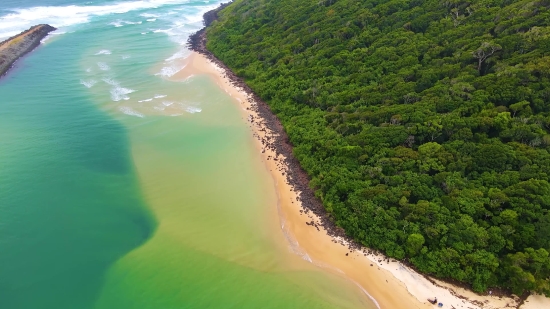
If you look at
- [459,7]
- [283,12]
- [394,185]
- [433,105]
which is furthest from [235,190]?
[283,12]

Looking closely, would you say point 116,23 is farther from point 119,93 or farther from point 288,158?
point 288,158

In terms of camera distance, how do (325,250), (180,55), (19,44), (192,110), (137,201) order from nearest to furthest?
(325,250), (137,201), (192,110), (180,55), (19,44)

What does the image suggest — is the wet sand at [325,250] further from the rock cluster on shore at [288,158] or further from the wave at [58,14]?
the wave at [58,14]

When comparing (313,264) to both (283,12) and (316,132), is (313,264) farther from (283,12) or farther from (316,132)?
(283,12)

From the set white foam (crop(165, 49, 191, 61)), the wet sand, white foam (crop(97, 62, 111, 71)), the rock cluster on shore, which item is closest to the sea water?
the wet sand

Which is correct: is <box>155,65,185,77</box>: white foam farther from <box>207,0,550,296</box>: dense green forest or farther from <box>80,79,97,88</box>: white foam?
<box>207,0,550,296</box>: dense green forest

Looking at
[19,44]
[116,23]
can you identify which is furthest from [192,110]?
[116,23]
